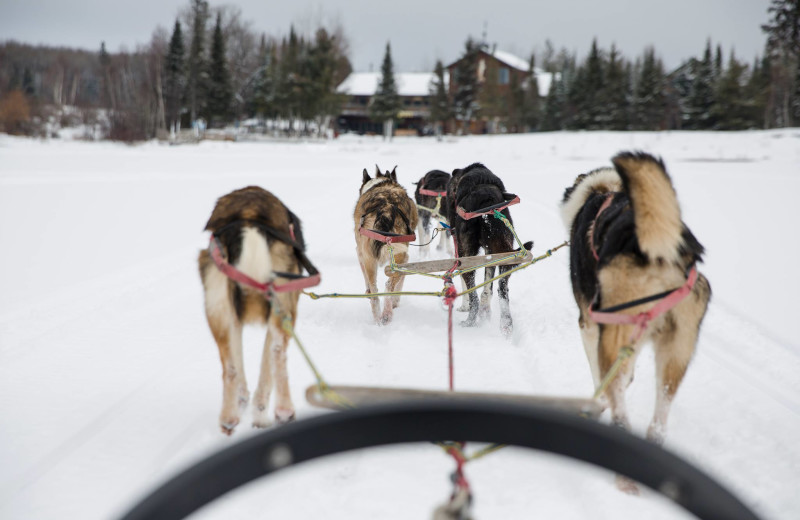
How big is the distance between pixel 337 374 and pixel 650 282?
218cm

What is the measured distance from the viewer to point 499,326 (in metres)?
4.75

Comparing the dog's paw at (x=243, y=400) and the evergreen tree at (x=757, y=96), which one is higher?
A: the evergreen tree at (x=757, y=96)

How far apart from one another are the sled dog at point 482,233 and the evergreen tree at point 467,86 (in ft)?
151

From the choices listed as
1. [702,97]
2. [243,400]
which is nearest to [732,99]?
[702,97]

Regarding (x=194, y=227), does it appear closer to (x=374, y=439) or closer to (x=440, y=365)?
(x=440, y=365)

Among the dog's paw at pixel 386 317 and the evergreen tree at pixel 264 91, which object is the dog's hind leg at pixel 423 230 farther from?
the evergreen tree at pixel 264 91

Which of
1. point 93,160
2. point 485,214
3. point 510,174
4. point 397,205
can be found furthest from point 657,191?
point 93,160

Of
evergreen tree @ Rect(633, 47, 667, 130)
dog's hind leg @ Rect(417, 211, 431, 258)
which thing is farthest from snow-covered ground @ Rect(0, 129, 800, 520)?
evergreen tree @ Rect(633, 47, 667, 130)

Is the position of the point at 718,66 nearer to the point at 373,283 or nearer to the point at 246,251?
the point at 373,283

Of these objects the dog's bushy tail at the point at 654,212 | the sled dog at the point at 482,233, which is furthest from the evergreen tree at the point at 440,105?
the dog's bushy tail at the point at 654,212

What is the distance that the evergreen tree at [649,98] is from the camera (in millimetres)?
45125

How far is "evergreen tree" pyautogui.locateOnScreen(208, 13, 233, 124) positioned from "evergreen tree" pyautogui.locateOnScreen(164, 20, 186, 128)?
104 inches

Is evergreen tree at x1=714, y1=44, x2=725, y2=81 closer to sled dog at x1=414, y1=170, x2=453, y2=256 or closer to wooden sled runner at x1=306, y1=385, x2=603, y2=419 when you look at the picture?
sled dog at x1=414, y1=170, x2=453, y2=256

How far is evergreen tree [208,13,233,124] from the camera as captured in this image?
46594 millimetres
